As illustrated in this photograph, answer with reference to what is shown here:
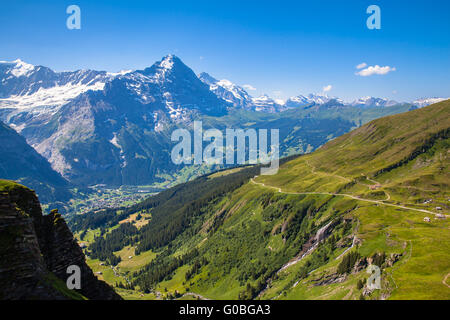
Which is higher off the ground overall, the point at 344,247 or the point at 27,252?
the point at 27,252

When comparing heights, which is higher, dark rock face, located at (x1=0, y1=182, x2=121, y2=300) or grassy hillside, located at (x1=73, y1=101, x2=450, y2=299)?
dark rock face, located at (x1=0, y1=182, x2=121, y2=300)

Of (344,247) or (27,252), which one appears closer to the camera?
(27,252)

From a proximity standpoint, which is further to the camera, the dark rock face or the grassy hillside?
the grassy hillside

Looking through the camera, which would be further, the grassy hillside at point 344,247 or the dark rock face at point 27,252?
the grassy hillside at point 344,247

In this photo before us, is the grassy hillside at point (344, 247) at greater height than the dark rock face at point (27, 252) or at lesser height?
lesser
